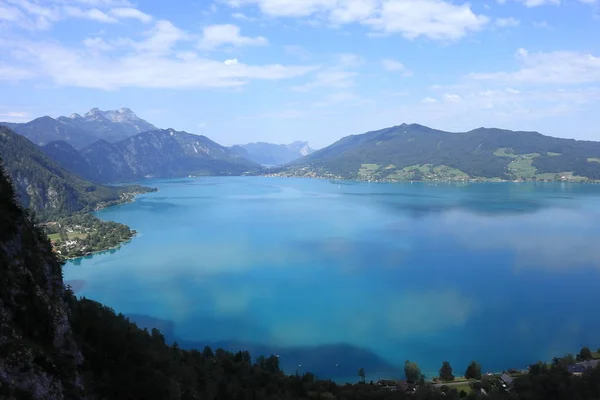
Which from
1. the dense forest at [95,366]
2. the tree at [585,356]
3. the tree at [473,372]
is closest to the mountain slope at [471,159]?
the tree at [585,356]

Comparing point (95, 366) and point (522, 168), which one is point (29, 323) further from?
point (522, 168)

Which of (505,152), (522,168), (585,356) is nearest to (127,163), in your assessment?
(505,152)

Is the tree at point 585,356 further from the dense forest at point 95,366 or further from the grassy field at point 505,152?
the grassy field at point 505,152

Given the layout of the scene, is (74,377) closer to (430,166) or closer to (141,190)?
(141,190)

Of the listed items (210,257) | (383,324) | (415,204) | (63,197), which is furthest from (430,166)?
(383,324)

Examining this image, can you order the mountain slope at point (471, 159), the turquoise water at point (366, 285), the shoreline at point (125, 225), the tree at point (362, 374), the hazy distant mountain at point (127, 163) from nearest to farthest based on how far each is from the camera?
the tree at point (362, 374) → the turquoise water at point (366, 285) → the shoreline at point (125, 225) → the mountain slope at point (471, 159) → the hazy distant mountain at point (127, 163)
